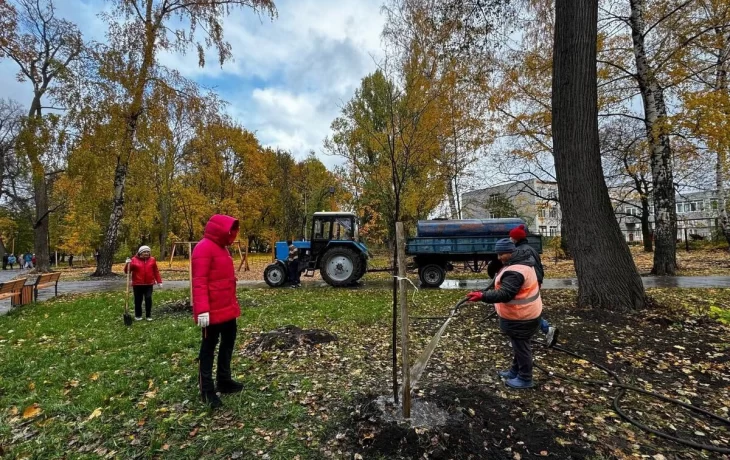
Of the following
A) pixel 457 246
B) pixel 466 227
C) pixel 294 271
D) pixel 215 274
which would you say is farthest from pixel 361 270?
pixel 215 274

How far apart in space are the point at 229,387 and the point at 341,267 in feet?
25.0

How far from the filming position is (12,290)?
26.0 feet

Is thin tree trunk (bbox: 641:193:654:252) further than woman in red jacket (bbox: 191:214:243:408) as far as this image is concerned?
Yes

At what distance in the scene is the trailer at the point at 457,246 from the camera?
1069 centimetres

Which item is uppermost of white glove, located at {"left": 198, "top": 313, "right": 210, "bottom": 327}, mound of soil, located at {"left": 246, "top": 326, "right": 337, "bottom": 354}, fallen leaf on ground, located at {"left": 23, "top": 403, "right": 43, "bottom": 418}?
white glove, located at {"left": 198, "top": 313, "right": 210, "bottom": 327}

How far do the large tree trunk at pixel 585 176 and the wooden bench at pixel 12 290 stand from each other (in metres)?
10.9

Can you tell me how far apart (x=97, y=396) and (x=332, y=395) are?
229 centimetres

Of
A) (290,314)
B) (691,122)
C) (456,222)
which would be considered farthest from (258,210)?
(691,122)

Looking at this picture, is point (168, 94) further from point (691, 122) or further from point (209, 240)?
point (691, 122)

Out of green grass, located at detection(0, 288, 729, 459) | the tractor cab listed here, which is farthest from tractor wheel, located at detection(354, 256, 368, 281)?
green grass, located at detection(0, 288, 729, 459)

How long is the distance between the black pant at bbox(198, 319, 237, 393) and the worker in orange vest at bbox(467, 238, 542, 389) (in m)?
2.35

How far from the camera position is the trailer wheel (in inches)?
424

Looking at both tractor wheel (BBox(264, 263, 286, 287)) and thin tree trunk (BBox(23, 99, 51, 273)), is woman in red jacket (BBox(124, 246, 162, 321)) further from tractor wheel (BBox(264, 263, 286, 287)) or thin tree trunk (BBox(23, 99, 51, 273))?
thin tree trunk (BBox(23, 99, 51, 273))

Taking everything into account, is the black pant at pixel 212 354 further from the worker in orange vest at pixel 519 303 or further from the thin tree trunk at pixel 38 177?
the thin tree trunk at pixel 38 177
